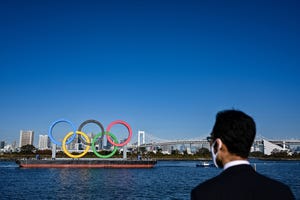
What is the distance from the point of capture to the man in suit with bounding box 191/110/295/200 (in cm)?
158

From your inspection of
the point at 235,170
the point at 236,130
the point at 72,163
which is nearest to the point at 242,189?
the point at 235,170

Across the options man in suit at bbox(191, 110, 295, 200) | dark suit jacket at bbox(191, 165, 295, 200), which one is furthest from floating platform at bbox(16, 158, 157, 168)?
dark suit jacket at bbox(191, 165, 295, 200)

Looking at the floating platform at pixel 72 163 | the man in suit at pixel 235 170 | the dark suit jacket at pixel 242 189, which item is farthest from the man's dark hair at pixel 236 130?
the floating platform at pixel 72 163

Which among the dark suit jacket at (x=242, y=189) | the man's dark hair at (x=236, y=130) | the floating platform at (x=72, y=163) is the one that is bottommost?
the floating platform at (x=72, y=163)

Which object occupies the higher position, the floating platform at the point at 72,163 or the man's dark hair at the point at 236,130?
the man's dark hair at the point at 236,130

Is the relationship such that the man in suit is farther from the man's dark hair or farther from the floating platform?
the floating platform

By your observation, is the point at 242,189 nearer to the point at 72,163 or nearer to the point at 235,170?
the point at 235,170

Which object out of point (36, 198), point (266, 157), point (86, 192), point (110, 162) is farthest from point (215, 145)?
point (266, 157)

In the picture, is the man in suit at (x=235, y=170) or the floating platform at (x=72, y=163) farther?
the floating platform at (x=72, y=163)

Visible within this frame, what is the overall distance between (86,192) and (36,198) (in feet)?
9.96

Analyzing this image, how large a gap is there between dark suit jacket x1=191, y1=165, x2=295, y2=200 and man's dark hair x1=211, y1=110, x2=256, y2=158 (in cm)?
19

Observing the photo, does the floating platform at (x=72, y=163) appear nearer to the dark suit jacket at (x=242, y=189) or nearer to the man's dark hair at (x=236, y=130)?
the man's dark hair at (x=236, y=130)

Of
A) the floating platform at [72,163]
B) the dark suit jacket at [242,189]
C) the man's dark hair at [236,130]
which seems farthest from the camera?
the floating platform at [72,163]

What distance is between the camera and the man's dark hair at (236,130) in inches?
69.5
